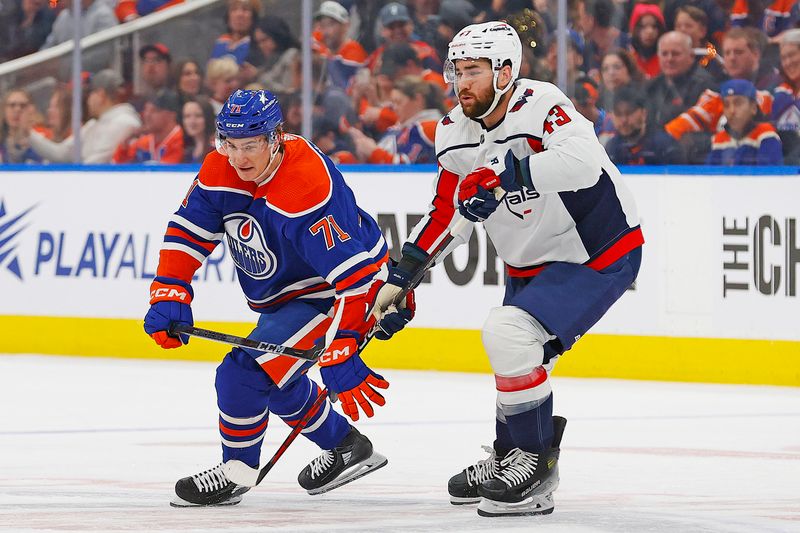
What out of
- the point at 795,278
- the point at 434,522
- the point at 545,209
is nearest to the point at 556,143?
the point at 545,209

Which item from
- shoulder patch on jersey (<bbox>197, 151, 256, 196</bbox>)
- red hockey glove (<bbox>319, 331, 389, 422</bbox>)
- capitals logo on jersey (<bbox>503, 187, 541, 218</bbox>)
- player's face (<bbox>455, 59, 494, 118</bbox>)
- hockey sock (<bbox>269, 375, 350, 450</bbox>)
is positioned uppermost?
player's face (<bbox>455, 59, 494, 118</bbox>)

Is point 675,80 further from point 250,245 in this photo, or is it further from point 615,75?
point 250,245

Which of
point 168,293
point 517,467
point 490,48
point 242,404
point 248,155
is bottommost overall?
point 517,467

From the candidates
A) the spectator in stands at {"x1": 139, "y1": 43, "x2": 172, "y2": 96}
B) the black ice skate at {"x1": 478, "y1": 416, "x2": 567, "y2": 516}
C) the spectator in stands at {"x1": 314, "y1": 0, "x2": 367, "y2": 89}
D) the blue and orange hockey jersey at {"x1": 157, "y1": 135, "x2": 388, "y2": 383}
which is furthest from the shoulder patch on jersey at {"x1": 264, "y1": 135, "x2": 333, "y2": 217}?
the spectator in stands at {"x1": 139, "y1": 43, "x2": 172, "y2": 96}

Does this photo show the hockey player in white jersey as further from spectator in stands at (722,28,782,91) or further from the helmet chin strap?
spectator in stands at (722,28,782,91)

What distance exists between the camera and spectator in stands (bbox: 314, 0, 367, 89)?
290 inches

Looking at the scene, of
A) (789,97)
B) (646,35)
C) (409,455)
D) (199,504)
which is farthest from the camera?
(646,35)

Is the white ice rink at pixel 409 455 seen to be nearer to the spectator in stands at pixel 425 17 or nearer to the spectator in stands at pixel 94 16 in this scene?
the spectator in stands at pixel 425 17

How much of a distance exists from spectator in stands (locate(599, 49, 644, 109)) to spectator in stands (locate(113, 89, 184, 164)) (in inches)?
83.8

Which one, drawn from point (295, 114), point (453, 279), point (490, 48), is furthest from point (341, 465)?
point (295, 114)

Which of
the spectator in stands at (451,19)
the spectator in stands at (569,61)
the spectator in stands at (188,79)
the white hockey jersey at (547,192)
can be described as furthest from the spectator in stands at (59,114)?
the white hockey jersey at (547,192)

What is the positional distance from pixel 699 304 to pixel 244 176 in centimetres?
318

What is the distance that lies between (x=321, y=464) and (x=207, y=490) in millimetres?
346

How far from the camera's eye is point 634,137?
6809 millimetres
